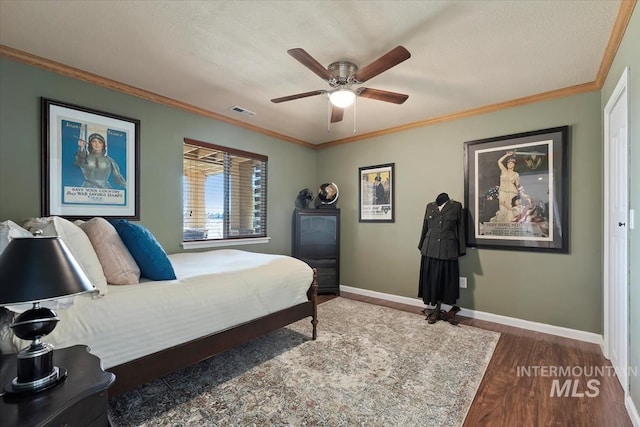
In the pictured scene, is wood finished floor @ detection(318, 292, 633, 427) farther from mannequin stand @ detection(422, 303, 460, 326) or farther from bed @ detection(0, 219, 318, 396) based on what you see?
bed @ detection(0, 219, 318, 396)

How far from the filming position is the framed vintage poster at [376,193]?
409cm

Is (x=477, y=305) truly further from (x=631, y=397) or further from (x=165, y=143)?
(x=165, y=143)

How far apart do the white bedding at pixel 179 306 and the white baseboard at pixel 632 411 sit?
219 cm

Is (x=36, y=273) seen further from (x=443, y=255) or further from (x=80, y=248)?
(x=443, y=255)

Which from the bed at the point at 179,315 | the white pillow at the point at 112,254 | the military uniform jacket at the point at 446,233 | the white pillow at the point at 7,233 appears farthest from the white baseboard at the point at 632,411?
the white pillow at the point at 7,233

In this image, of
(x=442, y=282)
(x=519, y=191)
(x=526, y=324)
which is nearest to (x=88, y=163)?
(x=442, y=282)

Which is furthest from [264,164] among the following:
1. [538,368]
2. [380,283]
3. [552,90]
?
[538,368]

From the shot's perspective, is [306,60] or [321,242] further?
[321,242]

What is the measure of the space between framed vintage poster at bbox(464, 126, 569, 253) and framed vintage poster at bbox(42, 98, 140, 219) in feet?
11.9

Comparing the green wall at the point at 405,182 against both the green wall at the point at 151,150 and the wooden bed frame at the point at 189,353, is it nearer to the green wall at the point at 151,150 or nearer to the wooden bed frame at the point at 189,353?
the green wall at the point at 151,150

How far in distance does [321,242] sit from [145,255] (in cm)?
276

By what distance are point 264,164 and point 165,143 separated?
136 centimetres

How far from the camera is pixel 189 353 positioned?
1813 millimetres

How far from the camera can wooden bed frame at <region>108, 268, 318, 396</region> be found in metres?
1.55
